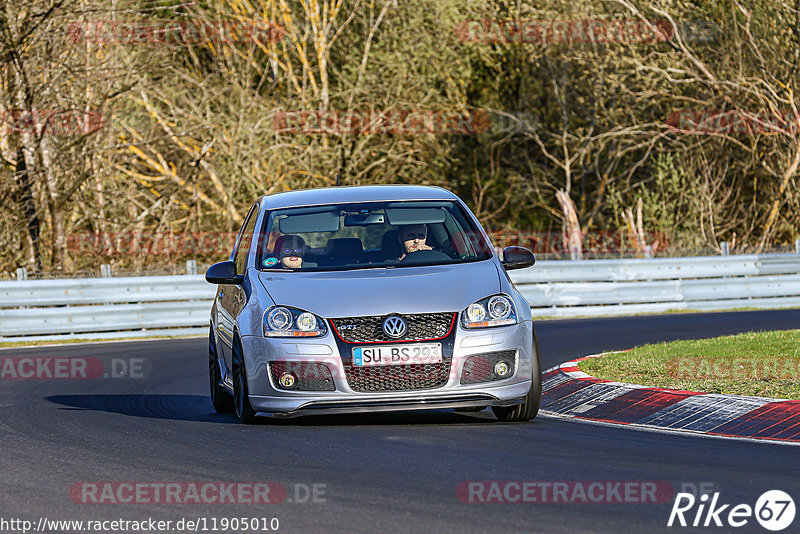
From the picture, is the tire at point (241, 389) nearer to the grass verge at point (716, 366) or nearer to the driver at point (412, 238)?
the driver at point (412, 238)

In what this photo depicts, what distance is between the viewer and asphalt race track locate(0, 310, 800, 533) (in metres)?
6.16

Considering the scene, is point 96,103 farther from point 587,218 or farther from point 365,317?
point 365,317

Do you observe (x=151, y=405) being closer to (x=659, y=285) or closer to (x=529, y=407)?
(x=529, y=407)

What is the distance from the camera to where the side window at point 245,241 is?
35.3 feet

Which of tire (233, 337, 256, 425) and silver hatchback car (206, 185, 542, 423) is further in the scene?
tire (233, 337, 256, 425)

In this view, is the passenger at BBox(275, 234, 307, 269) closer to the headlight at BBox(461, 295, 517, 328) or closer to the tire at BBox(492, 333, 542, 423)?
the headlight at BBox(461, 295, 517, 328)

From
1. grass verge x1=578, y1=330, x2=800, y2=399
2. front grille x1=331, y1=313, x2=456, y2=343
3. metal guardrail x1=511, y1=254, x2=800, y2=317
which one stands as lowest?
metal guardrail x1=511, y1=254, x2=800, y2=317

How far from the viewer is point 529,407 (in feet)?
31.1

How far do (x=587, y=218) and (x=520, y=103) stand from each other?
3768mm

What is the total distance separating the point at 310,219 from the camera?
1048 centimetres

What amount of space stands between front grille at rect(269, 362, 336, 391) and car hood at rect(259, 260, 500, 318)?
1.20 ft

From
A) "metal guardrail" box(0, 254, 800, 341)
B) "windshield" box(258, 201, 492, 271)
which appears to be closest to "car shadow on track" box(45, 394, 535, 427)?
"windshield" box(258, 201, 492, 271)

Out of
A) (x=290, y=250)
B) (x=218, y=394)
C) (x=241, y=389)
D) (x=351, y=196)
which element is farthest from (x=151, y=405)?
(x=351, y=196)

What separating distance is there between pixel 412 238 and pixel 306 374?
64.1 inches
